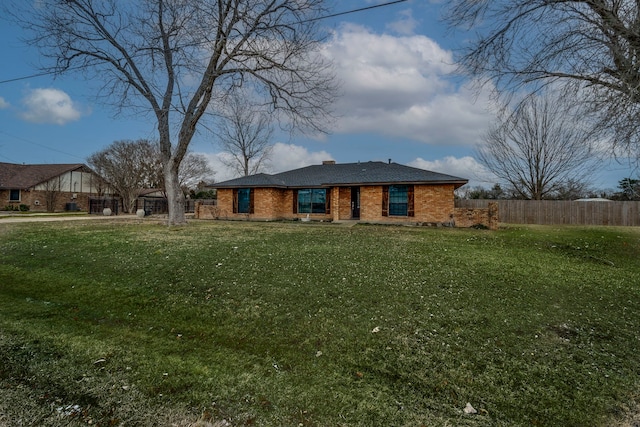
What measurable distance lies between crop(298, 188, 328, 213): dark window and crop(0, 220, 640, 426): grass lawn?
12.8 meters

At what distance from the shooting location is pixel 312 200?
68.1ft

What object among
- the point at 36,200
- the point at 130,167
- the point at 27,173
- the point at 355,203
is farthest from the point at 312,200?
the point at 27,173

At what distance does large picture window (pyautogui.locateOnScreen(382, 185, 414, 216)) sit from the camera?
17828 mm

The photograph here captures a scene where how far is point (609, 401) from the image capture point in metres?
2.89

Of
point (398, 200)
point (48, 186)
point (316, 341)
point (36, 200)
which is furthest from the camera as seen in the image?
point (48, 186)

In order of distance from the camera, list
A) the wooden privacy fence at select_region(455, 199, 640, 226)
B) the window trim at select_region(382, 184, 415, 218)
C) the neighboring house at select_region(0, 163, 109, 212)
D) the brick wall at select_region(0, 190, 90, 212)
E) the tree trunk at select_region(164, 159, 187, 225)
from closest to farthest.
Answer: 1. the tree trunk at select_region(164, 159, 187, 225)
2. the window trim at select_region(382, 184, 415, 218)
3. the wooden privacy fence at select_region(455, 199, 640, 226)
4. the brick wall at select_region(0, 190, 90, 212)
5. the neighboring house at select_region(0, 163, 109, 212)

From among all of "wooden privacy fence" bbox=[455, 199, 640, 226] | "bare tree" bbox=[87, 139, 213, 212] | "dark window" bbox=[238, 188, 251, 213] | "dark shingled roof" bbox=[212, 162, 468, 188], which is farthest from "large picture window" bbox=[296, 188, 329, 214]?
"bare tree" bbox=[87, 139, 213, 212]

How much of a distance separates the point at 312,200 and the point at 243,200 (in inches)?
181

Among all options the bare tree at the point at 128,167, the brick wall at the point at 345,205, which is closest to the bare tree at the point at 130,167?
the bare tree at the point at 128,167

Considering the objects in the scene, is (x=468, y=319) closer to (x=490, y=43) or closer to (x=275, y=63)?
(x=490, y=43)

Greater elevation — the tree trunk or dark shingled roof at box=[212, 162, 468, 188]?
dark shingled roof at box=[212, 162, 468, 188]

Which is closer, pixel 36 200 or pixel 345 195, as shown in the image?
pixel 345 195

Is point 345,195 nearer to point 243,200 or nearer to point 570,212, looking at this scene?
point 243,200

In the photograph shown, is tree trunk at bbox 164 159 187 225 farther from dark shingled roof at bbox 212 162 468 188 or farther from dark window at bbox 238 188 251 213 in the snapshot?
dark window at bbox 238 188 251 213
